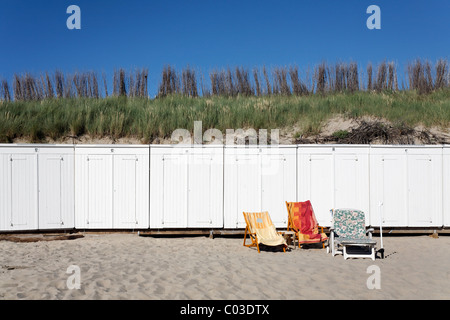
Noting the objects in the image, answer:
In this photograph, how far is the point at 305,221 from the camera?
781 centimetres

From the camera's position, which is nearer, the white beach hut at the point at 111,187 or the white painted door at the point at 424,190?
the white beach hut at the point at 111,187

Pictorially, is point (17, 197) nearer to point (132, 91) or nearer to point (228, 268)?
point (228, 268)

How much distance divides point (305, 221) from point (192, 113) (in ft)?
19.4

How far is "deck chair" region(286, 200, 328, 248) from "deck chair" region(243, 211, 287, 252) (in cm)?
41

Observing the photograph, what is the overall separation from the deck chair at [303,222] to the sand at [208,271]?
0.30 m

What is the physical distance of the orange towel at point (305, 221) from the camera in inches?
297

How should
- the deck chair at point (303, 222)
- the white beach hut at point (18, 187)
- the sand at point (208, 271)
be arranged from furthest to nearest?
the white beach hut at point (18, 187), the deck chair at point (303, 222), the sand at point (208, 271)

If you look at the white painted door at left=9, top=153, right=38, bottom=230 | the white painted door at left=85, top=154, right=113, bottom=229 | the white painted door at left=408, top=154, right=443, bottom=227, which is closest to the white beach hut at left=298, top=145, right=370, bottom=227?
the white painted door at left=408, top=154, right=443, bottom=227

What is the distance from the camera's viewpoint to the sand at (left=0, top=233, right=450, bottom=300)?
4.36 m

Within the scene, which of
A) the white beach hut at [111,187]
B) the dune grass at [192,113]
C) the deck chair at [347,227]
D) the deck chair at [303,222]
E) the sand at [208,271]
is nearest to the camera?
the sand at [208,271]

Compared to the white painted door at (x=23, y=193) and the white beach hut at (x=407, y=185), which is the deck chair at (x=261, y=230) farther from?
the white painted door at (x=23, y=193)

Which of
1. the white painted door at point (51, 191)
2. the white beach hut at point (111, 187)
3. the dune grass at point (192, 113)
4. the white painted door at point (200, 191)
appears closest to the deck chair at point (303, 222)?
the white painted door at point (200, 191)

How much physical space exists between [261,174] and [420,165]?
12.3 ft
